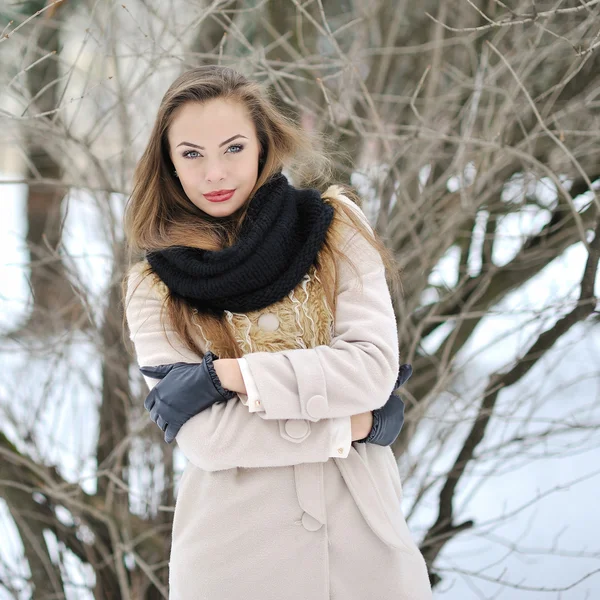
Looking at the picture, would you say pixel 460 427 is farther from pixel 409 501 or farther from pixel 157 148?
pixel 157 148

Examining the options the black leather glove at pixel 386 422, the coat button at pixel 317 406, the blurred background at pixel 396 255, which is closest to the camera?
the coat button at pixel 317 406

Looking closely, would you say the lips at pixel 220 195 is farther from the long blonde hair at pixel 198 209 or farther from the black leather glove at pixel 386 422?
the black leather glove at pixel 386 422

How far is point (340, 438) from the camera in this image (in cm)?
138

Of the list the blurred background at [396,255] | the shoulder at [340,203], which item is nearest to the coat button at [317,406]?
the shoulder at [340,203]

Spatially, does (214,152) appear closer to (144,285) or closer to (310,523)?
(144,285)

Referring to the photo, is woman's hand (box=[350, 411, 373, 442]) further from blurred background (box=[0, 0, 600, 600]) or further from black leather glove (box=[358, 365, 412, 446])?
blurred background (box=[0, 0, 600, 600])

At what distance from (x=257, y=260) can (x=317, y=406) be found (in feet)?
0.99

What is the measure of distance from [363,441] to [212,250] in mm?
484

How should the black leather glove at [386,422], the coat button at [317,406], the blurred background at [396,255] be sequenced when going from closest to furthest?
the coat button at [317,406] → the black leather glove at [386,422] → the blurred background at [396,255]

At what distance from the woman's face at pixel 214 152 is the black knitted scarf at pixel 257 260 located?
6 centimetres

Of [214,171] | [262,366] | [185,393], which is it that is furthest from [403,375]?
[214,171]

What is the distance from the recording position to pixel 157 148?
5.07 ft

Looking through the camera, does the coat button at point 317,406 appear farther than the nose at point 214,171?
No

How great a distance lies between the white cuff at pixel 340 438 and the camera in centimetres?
138
